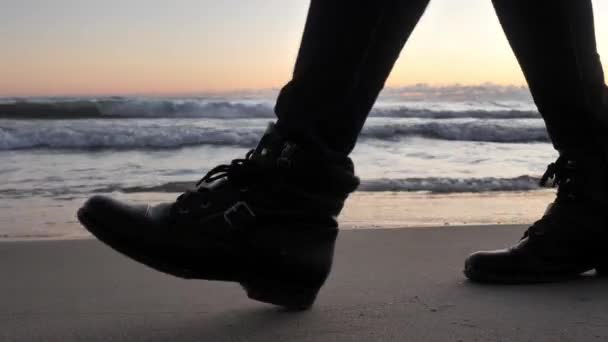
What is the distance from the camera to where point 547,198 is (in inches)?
130

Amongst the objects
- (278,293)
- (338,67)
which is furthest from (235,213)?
(338,67)

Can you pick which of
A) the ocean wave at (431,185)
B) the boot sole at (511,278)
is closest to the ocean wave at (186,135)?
the ocean wave at (431,185)

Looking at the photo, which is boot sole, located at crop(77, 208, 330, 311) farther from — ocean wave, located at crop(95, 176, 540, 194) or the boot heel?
ocean wave, located at crop(95, 176, 540, 194)

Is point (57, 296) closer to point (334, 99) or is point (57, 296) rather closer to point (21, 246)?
point (334, 99)

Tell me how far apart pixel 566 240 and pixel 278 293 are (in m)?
0.60

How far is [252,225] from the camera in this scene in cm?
102

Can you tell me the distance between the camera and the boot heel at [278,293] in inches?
40.3

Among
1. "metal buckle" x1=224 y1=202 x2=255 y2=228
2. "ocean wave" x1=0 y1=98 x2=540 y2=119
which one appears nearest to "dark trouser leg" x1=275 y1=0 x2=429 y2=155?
"metal buckle" x1=224 y1=202 x2=255 y2=228

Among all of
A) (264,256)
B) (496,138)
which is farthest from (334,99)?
(496,138)

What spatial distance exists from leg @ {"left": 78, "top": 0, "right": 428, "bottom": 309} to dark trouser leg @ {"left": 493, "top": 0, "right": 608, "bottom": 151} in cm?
26

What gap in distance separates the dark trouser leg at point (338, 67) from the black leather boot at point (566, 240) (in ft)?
1.40

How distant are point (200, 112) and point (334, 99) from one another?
9.58m

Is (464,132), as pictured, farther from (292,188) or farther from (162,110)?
(292,188)

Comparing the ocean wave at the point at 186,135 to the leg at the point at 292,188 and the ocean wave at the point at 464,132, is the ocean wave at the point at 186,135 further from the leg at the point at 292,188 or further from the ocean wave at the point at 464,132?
the leg at the point at 292,188
